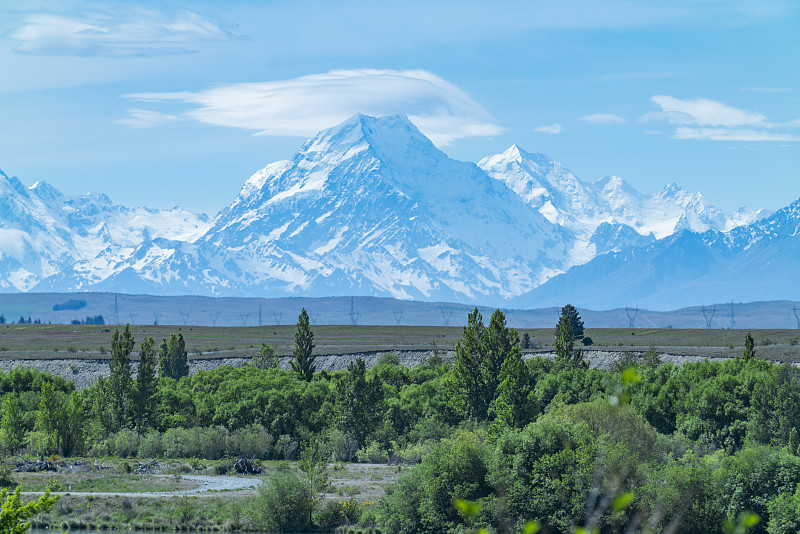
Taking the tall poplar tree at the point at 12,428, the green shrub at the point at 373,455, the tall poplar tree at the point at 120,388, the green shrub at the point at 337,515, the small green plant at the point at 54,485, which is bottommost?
the green shrub at the point at 337,515

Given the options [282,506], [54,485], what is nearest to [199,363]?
[54,485]

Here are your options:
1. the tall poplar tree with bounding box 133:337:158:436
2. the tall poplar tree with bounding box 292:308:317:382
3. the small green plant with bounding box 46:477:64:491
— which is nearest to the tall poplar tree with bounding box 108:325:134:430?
the tall poplar tree with bounding box 133:337:158:436

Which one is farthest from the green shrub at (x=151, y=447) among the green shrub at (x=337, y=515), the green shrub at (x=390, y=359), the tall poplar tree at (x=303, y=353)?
the green shrub at (x=390, y=359)

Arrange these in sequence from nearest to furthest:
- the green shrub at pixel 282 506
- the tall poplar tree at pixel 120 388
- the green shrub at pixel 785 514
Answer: the green shrub at pixel 785 514
the green shrub at pixel 282 506
the tall poplar tree at pixel 120 388

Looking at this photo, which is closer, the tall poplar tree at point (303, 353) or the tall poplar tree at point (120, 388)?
the tall poplar tree at point (120, 388)

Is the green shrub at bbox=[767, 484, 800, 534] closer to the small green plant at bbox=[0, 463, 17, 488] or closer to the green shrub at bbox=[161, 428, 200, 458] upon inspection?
the small green plant at bbox=[0, 463, 17, 488]

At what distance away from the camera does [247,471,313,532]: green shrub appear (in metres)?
75.6

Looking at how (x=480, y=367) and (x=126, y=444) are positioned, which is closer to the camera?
(x=126, y=444)

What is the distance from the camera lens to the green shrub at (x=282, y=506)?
7562 centimetres

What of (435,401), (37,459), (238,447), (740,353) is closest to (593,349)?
(740,353)

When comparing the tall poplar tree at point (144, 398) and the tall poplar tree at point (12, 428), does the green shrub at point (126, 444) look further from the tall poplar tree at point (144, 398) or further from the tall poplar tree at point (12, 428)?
the tall poplar tree at point (12, 428)

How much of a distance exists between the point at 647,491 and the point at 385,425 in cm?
4758

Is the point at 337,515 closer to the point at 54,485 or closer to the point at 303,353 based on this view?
the point at 54,485

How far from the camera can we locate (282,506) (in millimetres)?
75812
